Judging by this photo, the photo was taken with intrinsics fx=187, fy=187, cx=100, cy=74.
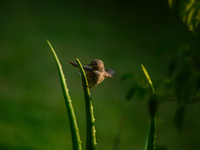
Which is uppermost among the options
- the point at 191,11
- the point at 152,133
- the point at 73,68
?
the point at 191,11

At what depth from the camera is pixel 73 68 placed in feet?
3.94

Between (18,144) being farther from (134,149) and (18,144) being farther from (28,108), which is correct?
(134,149)

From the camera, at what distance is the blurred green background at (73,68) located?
0.98m

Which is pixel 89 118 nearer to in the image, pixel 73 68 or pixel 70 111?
pixel 70 111

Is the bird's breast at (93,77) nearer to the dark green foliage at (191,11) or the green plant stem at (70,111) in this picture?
the green plant stem at (70,111)

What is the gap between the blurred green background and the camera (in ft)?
3.23

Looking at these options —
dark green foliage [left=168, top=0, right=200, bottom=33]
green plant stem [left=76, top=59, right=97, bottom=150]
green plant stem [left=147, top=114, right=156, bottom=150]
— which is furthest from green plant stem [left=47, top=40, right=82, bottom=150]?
dark green foliage [left=168, top=0, right=200, bottom=33]

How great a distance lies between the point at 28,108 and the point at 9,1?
62 cm

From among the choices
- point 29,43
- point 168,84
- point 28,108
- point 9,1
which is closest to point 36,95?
point 28,108

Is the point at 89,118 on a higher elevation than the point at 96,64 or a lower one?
lower

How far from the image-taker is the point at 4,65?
1.02 meters

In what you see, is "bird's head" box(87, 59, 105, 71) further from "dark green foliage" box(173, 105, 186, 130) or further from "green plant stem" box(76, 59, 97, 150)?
"dark green foliage" box(173, 105, 186, 130)

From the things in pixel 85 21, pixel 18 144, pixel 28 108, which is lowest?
pixel 18 144

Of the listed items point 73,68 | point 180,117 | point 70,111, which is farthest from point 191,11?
point 73,68
